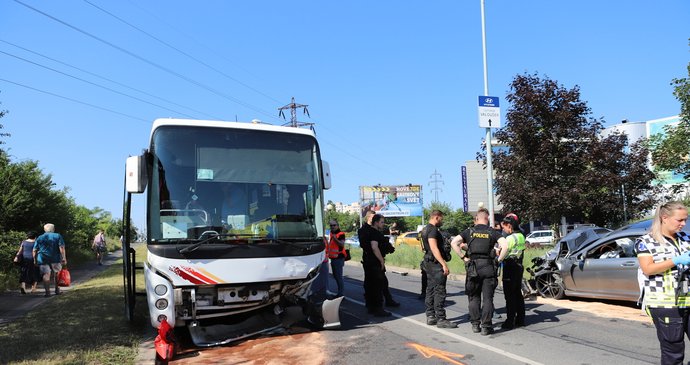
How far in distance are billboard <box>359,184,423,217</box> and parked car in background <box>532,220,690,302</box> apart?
61.0 m

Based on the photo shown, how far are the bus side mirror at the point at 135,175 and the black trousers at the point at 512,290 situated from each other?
5.60 m

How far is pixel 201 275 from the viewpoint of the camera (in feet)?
21.5

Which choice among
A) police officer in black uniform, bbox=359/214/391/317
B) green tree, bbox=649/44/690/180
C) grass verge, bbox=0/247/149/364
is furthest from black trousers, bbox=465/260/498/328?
green tree, bbox=649/44/690/180

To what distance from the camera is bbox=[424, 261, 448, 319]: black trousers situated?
804 centimetres

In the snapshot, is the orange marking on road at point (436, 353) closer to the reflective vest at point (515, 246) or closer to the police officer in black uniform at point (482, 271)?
the police officer in black uniform at point (482, 271)

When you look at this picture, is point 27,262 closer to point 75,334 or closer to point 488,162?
point 75,334

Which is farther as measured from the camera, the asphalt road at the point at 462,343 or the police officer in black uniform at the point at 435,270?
the police officer in black uniform at the point at 435,270

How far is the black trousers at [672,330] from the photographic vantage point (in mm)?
4070

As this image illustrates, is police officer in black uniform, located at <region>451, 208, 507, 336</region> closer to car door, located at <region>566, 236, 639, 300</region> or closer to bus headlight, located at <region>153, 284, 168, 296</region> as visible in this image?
car door, located at <region>566, 236, 639, 300</region>

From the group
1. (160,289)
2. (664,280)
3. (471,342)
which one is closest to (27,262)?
(160,289)

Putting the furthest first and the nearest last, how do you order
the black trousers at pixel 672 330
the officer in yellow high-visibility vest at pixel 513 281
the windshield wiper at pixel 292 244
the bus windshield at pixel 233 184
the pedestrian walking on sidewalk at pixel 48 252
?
1. the pedestrian walking on sidewalk at pixel 48 252
2. the officer in yellow high-visibility vest at pixel 513 281
3. the windshield wiper at pixel 292 244
4. the bus windshield at pixel 233 184
5. the black trousers at pixel 672 330

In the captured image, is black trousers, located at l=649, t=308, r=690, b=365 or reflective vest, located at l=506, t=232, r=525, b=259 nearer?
black trousers, located at l=649, t=308, r=690, b=365

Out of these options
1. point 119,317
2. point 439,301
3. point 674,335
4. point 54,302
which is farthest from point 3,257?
point 674,335

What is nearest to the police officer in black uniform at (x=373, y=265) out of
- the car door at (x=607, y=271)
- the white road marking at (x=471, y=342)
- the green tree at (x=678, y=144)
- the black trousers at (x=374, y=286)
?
the black trousers at (x=374, y=286)
